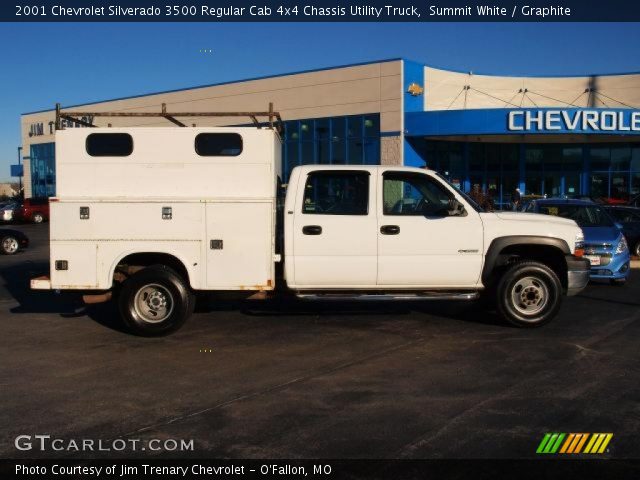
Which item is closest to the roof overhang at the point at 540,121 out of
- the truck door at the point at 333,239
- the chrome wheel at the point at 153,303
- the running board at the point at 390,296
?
the running board at the point at 390,296

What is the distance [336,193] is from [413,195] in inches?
38.2

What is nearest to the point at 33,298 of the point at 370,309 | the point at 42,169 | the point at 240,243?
the point at 240,243

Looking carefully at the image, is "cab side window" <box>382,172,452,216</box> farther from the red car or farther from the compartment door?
the red car

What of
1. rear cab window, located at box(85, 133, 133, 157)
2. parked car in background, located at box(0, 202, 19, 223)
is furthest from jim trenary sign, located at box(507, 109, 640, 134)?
parked car in background, located at box(0, 202, 19, 223)

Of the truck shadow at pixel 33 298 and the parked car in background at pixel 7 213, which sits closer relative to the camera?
Answer: the truck shadow at pixel 33 298

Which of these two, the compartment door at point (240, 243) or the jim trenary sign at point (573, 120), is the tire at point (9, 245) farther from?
the jim trenary sign at point (573, 120)

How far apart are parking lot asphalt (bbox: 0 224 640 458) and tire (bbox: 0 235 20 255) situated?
10.3 m

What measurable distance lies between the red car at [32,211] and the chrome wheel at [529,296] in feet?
108

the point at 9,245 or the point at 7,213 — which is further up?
the point at 7,213

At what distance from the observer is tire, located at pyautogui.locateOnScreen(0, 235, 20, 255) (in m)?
19.2

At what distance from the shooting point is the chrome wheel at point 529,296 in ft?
27.5

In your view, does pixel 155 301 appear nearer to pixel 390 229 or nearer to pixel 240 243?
pixel 240 243

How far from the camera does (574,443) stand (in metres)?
4.67

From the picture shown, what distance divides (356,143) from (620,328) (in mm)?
22602
